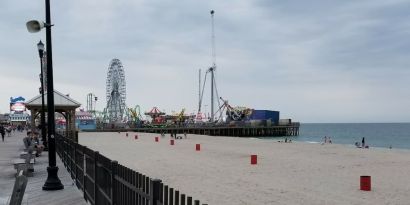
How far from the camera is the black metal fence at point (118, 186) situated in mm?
4278

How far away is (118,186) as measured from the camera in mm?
6527

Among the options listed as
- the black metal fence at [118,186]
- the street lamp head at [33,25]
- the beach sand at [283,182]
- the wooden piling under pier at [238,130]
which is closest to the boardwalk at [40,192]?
the black metal fence at [118,186]

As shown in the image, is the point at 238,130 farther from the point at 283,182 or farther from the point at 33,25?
the point at 33,25

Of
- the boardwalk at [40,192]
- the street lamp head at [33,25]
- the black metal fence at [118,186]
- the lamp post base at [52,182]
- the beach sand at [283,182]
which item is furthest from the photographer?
the beach sand at [283,182]

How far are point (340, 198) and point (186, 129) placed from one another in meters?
101

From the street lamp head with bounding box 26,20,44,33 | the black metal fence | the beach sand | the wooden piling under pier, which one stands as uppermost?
the street lamp head with bounding box 26,20,44,33

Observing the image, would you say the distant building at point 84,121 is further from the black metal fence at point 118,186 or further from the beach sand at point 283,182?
the black metal fence at point 118,186

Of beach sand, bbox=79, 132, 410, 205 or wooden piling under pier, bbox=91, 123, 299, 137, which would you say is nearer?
beach sand, bbox=79, 132, 410, 205

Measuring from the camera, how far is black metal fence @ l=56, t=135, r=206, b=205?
14.0 ft

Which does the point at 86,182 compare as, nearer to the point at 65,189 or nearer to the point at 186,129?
the point at 65,189

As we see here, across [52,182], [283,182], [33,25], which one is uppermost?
[33,25]

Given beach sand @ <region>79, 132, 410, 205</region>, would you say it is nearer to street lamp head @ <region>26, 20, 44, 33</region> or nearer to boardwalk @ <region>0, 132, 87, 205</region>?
boardwalk @ <region>0, 132, 87, 205</region>

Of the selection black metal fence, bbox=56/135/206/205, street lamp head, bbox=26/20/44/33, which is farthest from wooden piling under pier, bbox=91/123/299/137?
black metal fence, bbox=56/135/206/205

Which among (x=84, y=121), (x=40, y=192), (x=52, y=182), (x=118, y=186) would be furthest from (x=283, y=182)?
(x=84, y=121)
